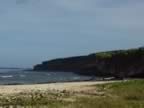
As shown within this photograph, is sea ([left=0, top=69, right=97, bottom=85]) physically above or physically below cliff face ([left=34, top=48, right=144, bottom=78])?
below

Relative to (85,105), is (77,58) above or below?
above

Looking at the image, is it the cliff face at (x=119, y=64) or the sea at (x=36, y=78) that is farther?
the cliff face at (x=119, y=64)

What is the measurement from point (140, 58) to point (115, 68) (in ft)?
43.2

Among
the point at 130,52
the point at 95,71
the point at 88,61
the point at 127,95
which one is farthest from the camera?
the point at 88,61

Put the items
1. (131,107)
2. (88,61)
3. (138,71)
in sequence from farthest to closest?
(88,61), (138,71), (131,107)

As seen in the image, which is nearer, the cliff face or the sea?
the sea

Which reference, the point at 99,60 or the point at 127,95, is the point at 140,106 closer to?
the point at 127,95

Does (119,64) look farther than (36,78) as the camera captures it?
Yes

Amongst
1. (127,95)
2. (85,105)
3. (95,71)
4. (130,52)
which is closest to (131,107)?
(85,105)

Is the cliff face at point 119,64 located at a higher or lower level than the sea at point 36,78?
higher

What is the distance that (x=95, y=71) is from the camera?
483 ft

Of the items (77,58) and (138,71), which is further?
(77,58)

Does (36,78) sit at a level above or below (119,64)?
below

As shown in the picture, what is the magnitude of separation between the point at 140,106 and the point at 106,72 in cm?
11007
